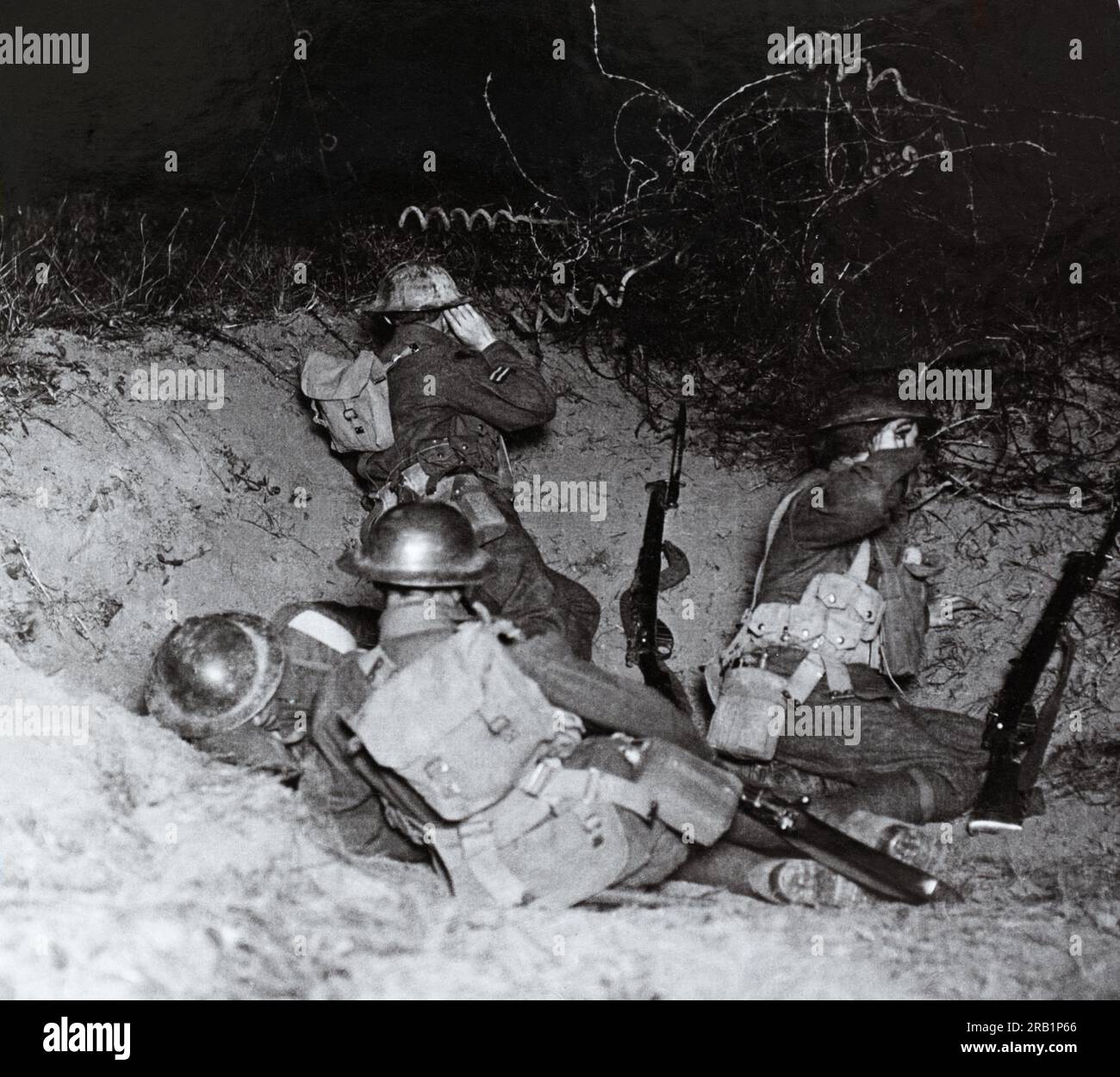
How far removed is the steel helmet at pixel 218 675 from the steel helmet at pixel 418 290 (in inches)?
92.3

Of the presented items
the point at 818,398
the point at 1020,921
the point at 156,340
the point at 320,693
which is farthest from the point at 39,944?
the point at 818,398

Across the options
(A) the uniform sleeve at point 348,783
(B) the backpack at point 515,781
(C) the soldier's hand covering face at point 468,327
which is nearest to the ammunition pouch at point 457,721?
(B) the backpack at point 515,781

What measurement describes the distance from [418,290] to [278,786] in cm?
295

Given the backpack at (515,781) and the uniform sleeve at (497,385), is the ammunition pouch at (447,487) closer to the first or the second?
the uniform sleeve at (497,385)

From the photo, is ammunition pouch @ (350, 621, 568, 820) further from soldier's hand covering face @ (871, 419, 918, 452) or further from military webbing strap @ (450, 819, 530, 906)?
soldier's hand covering face @ (871, 419, 918, 452)

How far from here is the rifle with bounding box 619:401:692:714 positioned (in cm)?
650

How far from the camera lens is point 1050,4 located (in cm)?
659

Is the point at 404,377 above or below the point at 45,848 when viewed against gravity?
above

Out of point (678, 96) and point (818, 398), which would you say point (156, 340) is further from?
point (818, 398)

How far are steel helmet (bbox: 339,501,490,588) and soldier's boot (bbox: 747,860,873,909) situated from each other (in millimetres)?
1635

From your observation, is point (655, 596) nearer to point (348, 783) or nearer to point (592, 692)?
point (592, 692)

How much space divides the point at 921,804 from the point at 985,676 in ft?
6.69

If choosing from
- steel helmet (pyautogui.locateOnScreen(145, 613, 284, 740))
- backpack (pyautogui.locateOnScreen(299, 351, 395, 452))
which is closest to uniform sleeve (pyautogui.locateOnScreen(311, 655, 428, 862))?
steel helmet (pyautogui.locateOnScreen(145, 613, 284, 740))

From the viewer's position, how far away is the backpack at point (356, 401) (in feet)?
21.9
